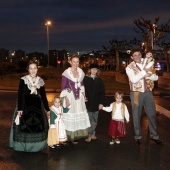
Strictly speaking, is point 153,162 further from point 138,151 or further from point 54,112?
point 54,112

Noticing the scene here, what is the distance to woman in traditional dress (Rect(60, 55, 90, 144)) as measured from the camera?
260 inches

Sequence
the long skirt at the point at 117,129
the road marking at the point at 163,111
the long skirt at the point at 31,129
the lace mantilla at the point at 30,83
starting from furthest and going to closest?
the road marking at the point at 163,111 < the long skirt at the point at 117,129 < the lace mantilla at the point at 30,83 < the long skirt at the point at 31,129

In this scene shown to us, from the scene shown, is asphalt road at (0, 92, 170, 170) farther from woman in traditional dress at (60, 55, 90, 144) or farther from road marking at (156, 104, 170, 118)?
road marking at (156, 104, 170, 118)

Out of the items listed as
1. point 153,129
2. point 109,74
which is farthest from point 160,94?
point 109,74

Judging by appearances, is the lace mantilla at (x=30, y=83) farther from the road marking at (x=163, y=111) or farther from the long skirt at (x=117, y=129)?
the road marking at (x=163, y=111)

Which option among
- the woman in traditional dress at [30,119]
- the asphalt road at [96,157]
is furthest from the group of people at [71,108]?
the asphalt road at [96,157]

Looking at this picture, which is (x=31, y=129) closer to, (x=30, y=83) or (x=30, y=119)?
(x=30, y=119)

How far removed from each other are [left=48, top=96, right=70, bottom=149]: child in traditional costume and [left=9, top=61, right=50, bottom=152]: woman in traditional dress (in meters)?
0.15

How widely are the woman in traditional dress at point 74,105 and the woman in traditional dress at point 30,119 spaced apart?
20.3 inches

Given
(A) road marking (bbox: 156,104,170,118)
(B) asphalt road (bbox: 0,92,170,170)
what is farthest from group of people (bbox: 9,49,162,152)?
(A) road marking (bbox: 156,104,170,118)

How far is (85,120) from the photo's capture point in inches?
265

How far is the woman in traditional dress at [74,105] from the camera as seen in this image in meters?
6.61

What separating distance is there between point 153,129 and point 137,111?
21.1 inches

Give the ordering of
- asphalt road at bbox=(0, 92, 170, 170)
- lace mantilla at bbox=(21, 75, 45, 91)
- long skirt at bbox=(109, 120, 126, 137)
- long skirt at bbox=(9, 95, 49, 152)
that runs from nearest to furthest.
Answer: asphalt road at bbox=(0, 92, 170, 170), long skirt at bbox=(9, 95, 49, 152), lace mantilla at bbox=(21, 75, 45, 91), long skirt at bbox=(109, 120, 126, 137)
